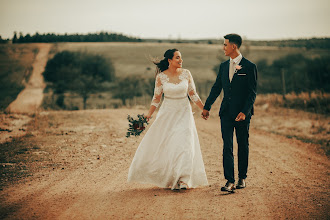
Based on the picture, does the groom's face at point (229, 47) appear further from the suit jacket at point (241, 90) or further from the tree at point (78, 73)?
the tree at point (78, 73)

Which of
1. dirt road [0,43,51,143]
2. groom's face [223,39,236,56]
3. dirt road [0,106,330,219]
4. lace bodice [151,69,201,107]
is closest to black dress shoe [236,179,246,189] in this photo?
dirt road [0,106,330,219]

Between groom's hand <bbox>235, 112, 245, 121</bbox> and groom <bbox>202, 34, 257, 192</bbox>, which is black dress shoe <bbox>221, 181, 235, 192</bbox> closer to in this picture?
groom <bbox>202, 34, 257, 192</bbox>

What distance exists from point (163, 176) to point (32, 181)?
2579 millimetres

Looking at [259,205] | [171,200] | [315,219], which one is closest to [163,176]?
[171,200]

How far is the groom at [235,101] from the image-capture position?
18.2 feet

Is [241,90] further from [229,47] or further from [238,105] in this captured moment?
[229,47]

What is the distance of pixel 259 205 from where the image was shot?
482 cm

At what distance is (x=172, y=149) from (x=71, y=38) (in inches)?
2604

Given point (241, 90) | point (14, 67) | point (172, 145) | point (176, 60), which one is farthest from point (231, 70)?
point (14, 67)

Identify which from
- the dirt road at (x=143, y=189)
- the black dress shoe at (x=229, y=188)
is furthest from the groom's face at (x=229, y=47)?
the dirt road at (x=143, y=189)

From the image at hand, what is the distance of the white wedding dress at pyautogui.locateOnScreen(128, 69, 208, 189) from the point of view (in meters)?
5.70

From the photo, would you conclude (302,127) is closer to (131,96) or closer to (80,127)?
(80,127)

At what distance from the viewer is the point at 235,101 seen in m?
5.59

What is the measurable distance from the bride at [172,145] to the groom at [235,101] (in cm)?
51
